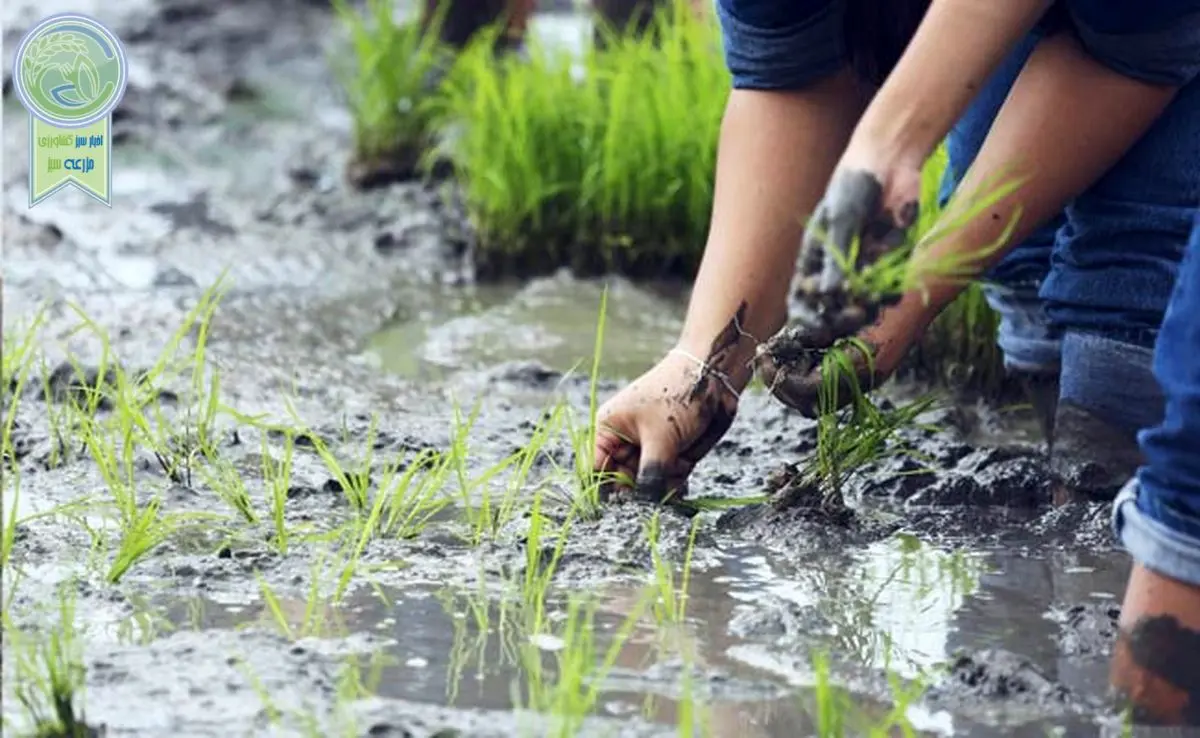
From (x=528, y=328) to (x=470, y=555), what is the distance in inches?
55.6

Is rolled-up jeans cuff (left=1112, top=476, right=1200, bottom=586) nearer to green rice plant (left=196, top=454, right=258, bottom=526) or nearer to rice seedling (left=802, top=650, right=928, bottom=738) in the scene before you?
rice seedling (left=802, top=650, right=928, bottom=738)

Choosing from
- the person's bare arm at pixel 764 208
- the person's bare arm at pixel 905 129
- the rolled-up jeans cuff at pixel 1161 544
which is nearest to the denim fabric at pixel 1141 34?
the person's bare arm at pixel 905 129

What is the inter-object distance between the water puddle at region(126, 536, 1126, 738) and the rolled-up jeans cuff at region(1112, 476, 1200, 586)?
0.14m

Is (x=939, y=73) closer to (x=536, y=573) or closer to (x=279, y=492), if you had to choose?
(x=536, y=573)

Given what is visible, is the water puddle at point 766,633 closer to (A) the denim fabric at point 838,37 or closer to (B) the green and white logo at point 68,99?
A: (B) the green and white logo at point 68,99

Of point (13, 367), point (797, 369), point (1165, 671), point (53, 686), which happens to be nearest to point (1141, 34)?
point (797, 369)

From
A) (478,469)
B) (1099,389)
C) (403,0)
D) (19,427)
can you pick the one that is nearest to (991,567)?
(1099,389)

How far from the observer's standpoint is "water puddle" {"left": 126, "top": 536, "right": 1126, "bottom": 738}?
1.61 meters

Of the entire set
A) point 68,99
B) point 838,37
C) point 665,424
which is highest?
point 838,37

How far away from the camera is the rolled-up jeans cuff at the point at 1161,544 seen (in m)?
1.56

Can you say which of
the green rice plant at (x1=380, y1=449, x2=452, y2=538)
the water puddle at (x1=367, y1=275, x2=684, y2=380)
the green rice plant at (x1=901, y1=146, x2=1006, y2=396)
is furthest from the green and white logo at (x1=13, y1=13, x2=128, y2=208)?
the green rice plant at (x1=901, y1=146, x2=1006, y2=396)

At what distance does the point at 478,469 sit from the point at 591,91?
152 centimetres

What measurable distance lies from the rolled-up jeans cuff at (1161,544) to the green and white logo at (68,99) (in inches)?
37.2

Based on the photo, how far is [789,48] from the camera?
217 cm
